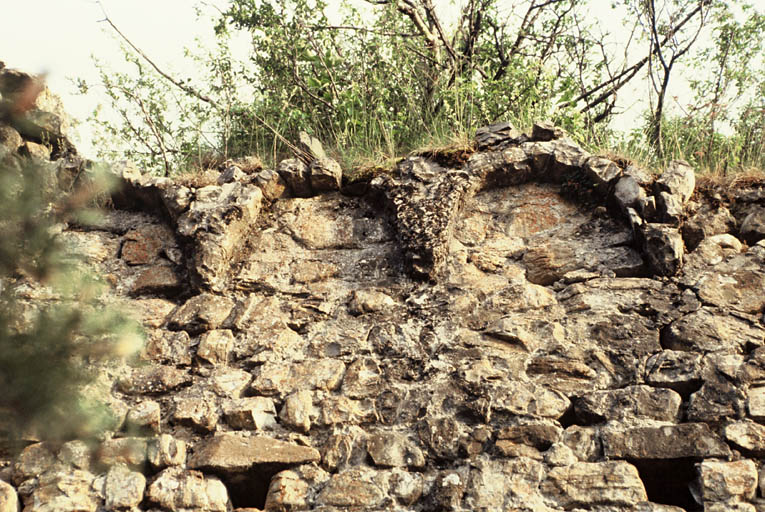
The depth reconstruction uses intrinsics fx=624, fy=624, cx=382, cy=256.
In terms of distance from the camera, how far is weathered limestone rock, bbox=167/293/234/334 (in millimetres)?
3381

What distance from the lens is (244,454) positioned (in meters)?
2.86

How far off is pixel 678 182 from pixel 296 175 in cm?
221

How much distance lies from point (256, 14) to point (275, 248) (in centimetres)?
284

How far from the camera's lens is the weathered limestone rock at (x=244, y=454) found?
2824 mm

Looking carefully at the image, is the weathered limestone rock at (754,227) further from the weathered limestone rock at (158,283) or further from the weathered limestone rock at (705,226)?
the weathered limestone rock at (158,283)

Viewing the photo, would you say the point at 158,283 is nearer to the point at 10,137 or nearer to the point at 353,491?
the point at 10,137

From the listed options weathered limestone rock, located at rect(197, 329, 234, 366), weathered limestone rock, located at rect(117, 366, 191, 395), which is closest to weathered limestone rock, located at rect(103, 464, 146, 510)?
weathered limestone rock, located at rect(117, 366, 191, 395)

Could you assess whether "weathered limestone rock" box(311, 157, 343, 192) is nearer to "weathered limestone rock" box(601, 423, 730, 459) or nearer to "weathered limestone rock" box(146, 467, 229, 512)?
"weathered limestone rock" box(146, 467, 229, 512)

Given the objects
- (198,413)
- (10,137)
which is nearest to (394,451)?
(198,413)

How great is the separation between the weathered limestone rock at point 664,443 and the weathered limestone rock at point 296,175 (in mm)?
2245

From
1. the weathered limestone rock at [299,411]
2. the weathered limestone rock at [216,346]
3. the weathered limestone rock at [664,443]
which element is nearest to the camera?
the weathered limestone rock at [664,443]

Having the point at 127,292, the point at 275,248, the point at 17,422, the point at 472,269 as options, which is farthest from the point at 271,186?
the point at 17,422

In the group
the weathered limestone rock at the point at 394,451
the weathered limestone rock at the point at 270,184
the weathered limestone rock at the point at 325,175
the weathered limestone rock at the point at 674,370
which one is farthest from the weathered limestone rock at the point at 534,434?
the weathered limestone rock at the point at 270,184

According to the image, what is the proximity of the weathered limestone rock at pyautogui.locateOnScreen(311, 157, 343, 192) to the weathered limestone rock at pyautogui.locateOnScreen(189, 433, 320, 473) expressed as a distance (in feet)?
5.38
